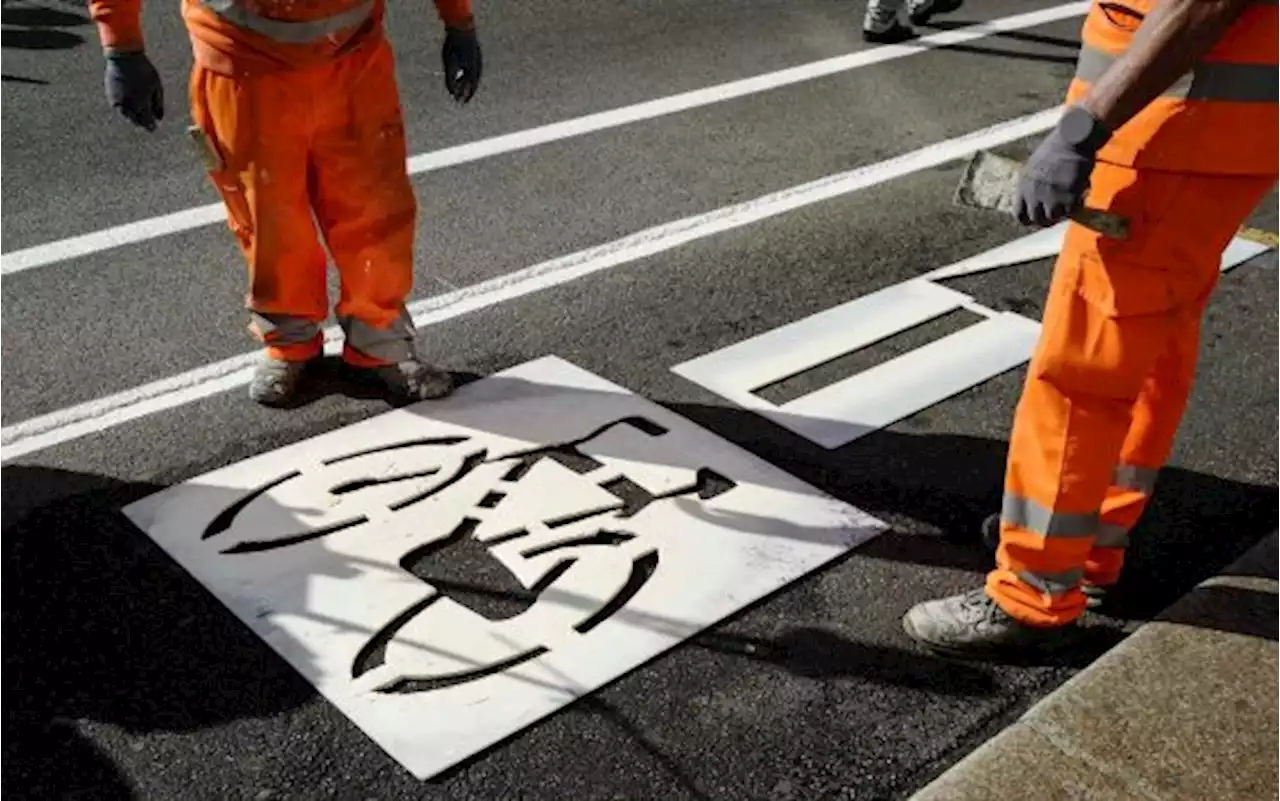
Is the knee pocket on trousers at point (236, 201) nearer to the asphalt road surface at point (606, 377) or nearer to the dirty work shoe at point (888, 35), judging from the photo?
the asphalt road surface at point (606, 377)

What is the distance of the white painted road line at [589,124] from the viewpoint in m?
5.20

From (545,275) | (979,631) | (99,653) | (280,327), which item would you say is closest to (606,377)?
(545,275)

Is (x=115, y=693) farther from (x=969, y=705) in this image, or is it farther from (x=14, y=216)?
(x=14, y=216)

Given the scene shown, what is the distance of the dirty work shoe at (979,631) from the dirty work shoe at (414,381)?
163 cm

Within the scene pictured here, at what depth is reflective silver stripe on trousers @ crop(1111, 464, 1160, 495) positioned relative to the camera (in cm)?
345

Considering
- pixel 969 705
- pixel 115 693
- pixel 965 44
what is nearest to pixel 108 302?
pixel 115 693

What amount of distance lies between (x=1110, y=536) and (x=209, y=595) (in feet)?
7.03

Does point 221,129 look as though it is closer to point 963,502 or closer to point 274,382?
point 274,382

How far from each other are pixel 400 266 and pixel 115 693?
5.28 ft

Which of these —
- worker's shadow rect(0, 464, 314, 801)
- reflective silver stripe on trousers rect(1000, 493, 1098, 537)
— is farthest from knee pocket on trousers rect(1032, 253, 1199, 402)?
worker's shadow rect(0, 464, 314, 801)

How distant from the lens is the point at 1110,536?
3494 millimetres

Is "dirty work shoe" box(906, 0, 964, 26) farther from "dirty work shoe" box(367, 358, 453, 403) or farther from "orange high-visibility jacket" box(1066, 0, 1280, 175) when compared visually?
"orange high-visibility jacket" box(1066, 0, 1280, 175)

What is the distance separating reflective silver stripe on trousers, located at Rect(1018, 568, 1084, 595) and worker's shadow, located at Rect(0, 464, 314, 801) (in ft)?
5.35

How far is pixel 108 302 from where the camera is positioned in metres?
4.82
